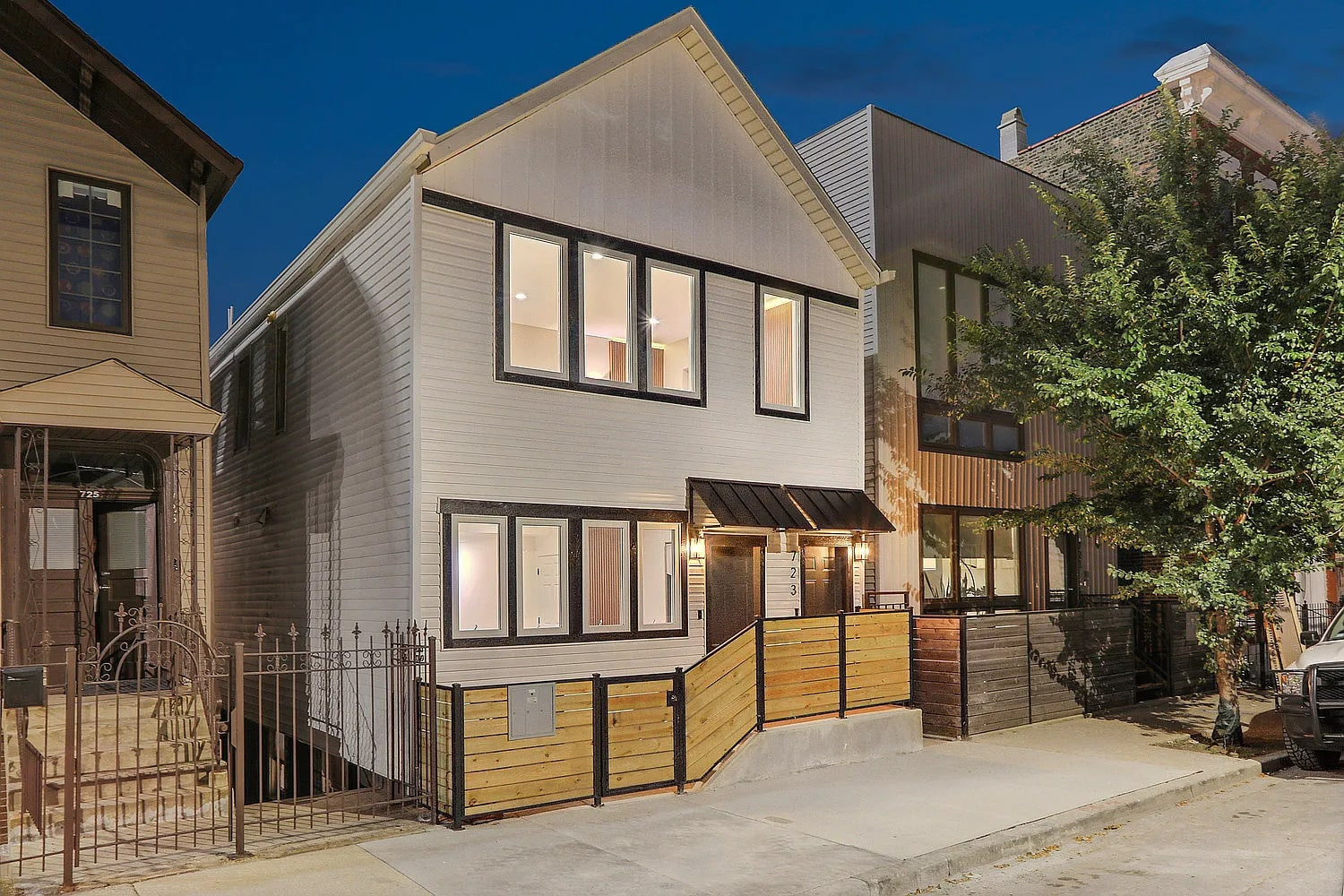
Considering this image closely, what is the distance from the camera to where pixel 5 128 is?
1132 cm

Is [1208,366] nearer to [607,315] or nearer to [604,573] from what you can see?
[607,315]

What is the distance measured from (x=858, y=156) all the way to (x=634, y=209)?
18.4ft

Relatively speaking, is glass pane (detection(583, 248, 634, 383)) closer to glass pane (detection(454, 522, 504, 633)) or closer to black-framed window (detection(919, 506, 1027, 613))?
glass pane (detection(454, 522, 504, 633))

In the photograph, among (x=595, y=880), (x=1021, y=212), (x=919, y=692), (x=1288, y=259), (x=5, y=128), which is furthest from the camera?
(x=1021, y=212)

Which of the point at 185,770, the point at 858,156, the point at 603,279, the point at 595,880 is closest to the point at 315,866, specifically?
the point at 595,880

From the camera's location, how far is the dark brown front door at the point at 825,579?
51.2ft

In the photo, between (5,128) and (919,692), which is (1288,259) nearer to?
(919,692)

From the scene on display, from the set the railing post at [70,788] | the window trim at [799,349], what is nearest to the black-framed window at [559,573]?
the window trim at [799,349]

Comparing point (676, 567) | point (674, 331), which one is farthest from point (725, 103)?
point (676, 567)

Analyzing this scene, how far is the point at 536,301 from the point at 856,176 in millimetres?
7308

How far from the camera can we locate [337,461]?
13742mm

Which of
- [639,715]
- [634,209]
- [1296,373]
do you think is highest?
[634,209]

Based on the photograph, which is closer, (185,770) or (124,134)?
(185,770)

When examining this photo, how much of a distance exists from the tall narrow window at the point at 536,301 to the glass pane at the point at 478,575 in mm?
A: 2007
